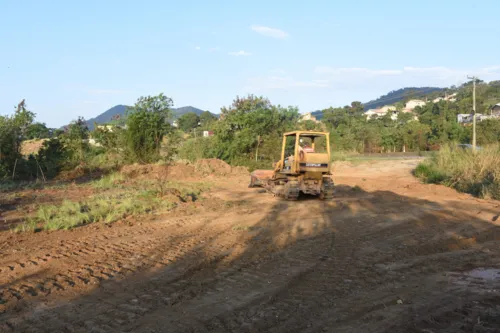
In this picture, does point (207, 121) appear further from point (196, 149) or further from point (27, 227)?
point (27, 227)

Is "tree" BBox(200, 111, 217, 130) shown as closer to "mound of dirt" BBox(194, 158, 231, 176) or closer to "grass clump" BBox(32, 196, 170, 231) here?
"mound of dirt" BBox(194, 158, 231, 176)

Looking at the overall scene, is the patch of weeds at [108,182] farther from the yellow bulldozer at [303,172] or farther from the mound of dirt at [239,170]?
the mound of dirt at [239,170]

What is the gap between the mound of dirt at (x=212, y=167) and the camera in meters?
23.7

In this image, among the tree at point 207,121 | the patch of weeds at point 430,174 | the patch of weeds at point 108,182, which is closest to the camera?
the patch of weeds at point 108,182

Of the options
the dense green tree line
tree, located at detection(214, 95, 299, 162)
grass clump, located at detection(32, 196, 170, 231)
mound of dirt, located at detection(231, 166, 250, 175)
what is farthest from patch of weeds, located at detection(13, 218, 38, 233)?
tree, located at detection(214, 95, 299, 162)

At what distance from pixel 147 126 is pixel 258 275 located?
1916cm

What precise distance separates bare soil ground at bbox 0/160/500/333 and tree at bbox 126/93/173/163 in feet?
45.5

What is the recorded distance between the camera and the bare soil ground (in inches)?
183


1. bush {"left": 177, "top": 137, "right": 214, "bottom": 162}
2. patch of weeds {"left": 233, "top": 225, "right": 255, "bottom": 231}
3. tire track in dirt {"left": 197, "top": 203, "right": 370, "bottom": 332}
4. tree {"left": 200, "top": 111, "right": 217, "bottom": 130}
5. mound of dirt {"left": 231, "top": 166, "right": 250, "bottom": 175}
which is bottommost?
tire track in dirt {"left": 197, "top": 203, "right": 370, "bottom": 332}

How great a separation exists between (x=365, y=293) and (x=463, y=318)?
118 centimetres

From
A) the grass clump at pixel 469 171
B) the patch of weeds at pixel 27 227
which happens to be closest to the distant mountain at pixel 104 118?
the patch of weeds at pixel 27 227

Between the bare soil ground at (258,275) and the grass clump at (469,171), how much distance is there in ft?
19.3

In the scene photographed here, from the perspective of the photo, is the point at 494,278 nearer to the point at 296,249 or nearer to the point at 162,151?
the point at 296,249

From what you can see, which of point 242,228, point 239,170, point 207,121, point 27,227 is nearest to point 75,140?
point 239,170
